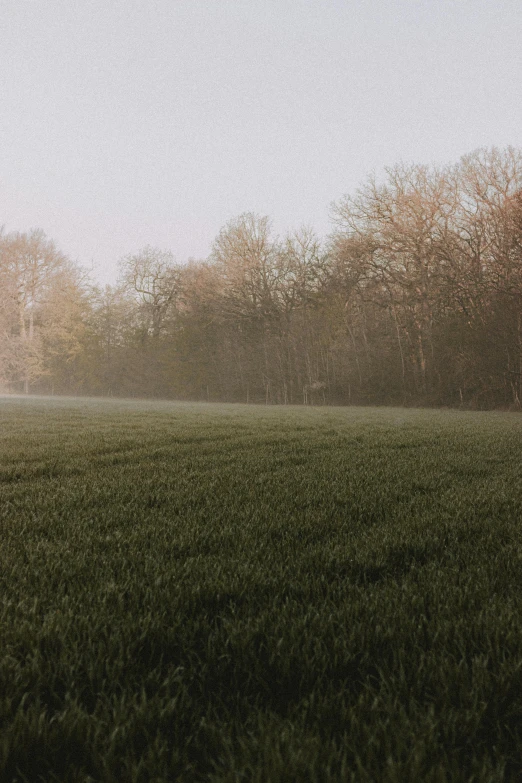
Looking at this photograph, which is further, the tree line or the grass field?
the tree line

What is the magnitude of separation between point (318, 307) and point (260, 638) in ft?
85.3

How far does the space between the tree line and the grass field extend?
18556mm

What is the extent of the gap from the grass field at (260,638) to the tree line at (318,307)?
1856 centimetres

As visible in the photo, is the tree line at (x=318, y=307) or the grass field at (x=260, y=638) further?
the tree line at (x=318, y=307)

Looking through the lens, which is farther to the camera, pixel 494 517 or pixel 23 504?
pixel 23 504

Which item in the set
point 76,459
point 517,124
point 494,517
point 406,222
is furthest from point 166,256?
point 494,517

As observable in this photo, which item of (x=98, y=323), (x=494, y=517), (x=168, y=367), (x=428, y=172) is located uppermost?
(x=428, y=172)

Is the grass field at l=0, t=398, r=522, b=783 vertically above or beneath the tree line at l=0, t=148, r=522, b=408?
beneath

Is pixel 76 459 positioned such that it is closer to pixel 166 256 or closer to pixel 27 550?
pixel 27 550

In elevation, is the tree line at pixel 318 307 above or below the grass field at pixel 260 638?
above

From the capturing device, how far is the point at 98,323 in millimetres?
42094

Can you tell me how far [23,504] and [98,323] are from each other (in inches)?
1656

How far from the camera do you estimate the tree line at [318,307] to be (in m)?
19.5

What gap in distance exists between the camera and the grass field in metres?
1.00
